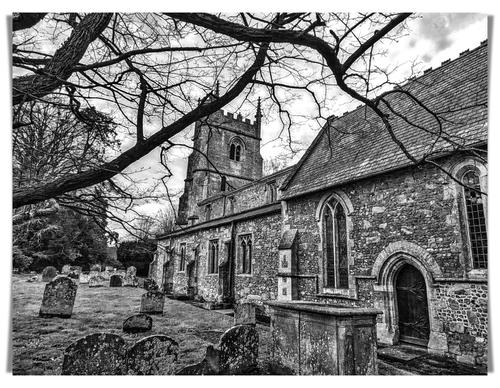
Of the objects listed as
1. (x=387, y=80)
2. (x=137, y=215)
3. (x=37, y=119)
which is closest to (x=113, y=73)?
(x=37, y=119)

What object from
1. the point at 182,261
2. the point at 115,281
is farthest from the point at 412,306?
the point at 115,281

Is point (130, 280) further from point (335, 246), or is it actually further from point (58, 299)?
point (335, 246)

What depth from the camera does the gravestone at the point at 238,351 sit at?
4.41m

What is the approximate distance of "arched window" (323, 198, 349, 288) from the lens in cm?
805

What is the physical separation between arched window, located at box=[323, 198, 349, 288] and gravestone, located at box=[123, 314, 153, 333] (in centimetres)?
470

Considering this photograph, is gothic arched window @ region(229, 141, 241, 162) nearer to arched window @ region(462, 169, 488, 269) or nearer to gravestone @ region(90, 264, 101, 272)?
gravestone @ region(90, 264, 101, 272)

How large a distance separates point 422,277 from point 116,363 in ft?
19.3

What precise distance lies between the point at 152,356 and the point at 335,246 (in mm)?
5764

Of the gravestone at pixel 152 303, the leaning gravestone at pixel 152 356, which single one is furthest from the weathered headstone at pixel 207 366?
the gravestone at pixel 152 303

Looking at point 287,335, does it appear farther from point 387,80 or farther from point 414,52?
point 414,52

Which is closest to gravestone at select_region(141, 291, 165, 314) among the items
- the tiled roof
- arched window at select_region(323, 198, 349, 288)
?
the tiled roof

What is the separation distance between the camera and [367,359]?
3.86 m

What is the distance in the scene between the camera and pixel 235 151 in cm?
2731

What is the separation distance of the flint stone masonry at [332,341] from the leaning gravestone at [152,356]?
1.66 metres
